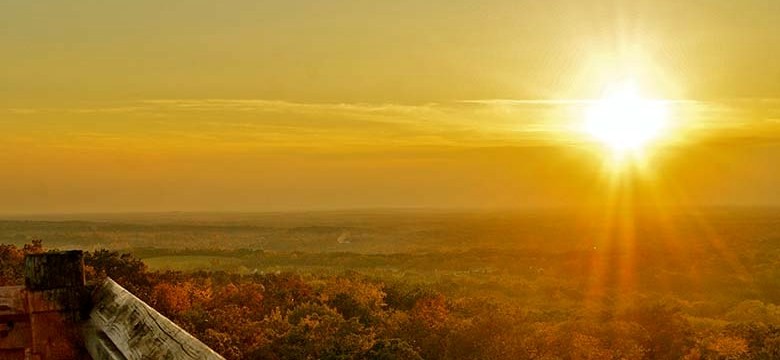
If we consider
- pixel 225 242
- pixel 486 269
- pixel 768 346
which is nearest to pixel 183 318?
pixel 768 346

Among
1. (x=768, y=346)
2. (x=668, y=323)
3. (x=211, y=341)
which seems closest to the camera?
(x=211, y=341)

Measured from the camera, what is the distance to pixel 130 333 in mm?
3428

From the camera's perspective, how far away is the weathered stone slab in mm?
2873

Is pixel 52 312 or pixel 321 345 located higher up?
pixel 52 312

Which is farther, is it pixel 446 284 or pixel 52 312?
pixel 446 284

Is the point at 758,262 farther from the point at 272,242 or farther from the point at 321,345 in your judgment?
the point at 272,242

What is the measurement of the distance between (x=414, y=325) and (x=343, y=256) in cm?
5120

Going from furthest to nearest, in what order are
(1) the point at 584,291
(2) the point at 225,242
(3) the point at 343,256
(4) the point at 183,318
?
(2) the point at 225,242
(3) the point at 343,256
(1) the point at 584,291
(4) the point at 183,318

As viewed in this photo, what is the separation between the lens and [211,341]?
17.9 metres

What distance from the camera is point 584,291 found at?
50188 millimetres

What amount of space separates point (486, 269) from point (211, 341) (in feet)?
170

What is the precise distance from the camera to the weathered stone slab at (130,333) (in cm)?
287

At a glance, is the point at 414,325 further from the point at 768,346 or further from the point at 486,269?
the point at 486,269

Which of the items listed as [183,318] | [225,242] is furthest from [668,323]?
[225,242]
